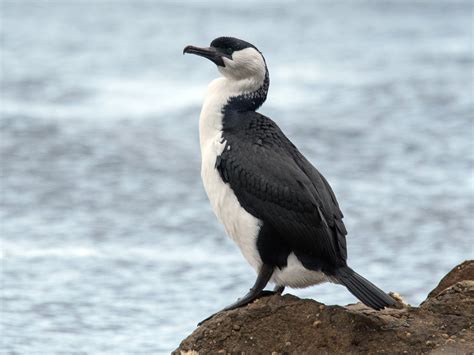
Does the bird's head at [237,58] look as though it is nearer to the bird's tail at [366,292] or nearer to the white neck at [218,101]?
the white neck at [218,101]

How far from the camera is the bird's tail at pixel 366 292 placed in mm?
6477

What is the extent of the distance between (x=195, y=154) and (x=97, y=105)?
2682mm

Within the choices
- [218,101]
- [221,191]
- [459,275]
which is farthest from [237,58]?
[459,275]

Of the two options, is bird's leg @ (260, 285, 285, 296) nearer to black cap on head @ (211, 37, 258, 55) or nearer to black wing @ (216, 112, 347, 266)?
black wing @ (216, 112, 347, 266)

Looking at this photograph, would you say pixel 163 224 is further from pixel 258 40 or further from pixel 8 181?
pixel 258 40

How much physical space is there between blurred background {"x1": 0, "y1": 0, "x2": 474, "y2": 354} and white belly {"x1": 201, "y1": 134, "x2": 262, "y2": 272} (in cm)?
143

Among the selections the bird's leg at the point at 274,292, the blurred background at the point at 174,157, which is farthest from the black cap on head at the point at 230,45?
the blurred background at the point at 174,157

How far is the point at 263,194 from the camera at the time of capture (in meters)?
6.77

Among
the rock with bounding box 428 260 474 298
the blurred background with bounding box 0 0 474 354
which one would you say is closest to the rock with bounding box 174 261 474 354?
the rock with bounding box 428 260 474 298

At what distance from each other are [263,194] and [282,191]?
0.10 metres

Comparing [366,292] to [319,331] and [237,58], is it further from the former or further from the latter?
[237,58]

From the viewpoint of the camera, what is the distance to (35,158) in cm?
1348

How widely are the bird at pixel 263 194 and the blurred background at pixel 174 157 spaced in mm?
1518

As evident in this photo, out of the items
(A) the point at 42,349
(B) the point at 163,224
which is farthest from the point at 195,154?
(A) the point at 42,349
